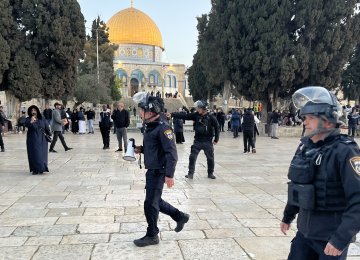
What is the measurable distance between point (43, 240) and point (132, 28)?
263 feet

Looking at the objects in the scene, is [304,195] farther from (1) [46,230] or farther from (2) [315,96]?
(1) [46,230]

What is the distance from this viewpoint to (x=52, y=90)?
25.7 metres

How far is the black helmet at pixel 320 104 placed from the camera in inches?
96.3

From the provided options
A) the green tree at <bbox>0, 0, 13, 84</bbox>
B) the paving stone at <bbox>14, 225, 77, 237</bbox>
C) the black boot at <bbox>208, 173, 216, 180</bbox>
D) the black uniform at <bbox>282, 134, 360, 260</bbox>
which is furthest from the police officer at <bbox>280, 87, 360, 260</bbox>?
the green tree at <bbox>0, 0, 13, 84</bbox>

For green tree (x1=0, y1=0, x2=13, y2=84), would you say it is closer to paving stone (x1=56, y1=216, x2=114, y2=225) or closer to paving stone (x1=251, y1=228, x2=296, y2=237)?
paving stone (x1=56, y1=216, x2=114, y2=225)

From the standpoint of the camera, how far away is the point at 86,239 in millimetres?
4621

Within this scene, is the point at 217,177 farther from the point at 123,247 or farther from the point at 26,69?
the point at 26,69

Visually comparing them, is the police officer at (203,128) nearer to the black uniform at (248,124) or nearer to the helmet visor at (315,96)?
the black uniform at (248,124)

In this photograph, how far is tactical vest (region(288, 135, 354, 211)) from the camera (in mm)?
2344

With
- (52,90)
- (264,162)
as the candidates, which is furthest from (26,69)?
(264,162)

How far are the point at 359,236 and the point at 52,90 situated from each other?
939 inches

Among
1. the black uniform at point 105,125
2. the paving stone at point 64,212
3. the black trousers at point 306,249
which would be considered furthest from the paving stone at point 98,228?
the black uniform at point 105,125

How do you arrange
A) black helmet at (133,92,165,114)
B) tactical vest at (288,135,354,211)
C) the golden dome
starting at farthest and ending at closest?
the golden dome
black helmet at (133,92,165,114)
tactical vest at (288,135,354,211)

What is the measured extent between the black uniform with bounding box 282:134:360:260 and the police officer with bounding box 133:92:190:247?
201 centimetres
